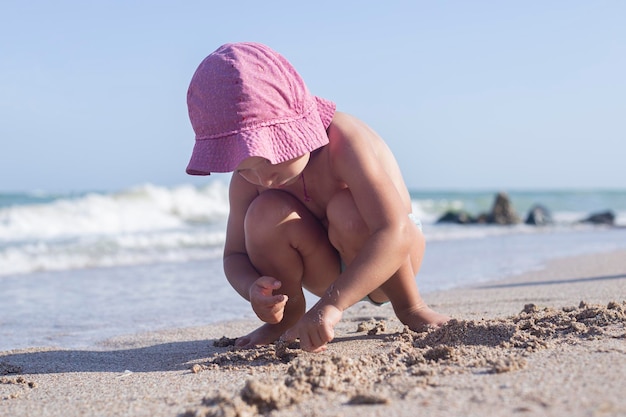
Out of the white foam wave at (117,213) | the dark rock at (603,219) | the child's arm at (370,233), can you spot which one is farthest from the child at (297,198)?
the dark rock at (603,219)

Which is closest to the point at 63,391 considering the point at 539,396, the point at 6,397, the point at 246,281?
the point at 6,397

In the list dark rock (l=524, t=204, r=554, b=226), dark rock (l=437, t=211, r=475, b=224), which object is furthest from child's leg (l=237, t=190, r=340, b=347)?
dark rock (l=437, t=211, r=475, b=224)

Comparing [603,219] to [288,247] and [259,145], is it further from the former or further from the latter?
[259,145]

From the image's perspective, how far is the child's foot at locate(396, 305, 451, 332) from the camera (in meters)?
2.42

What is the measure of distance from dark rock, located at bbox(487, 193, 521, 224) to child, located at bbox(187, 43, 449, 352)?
41.1ft

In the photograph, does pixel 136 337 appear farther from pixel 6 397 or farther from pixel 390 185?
pixel 390 185

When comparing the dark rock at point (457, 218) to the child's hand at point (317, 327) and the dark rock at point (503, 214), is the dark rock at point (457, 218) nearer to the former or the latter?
the dark rock at point (503, 214)

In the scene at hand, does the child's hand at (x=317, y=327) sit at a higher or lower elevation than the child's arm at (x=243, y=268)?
lower

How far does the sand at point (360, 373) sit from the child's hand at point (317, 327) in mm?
43

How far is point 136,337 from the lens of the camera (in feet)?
9.95

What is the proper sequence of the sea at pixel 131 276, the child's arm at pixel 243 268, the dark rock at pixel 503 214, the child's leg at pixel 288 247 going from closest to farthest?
the child's arm at pixel 243 268 < the child's leg at pixel 288 247 < the sea at pixel 131 276 < the dark rock at pixel 503 214

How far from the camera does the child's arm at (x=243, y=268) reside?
2207 mm

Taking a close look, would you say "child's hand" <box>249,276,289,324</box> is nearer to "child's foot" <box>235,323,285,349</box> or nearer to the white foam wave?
"child's foot" <box>235,323,285,349</box>

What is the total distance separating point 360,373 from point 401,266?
66 centimetres
